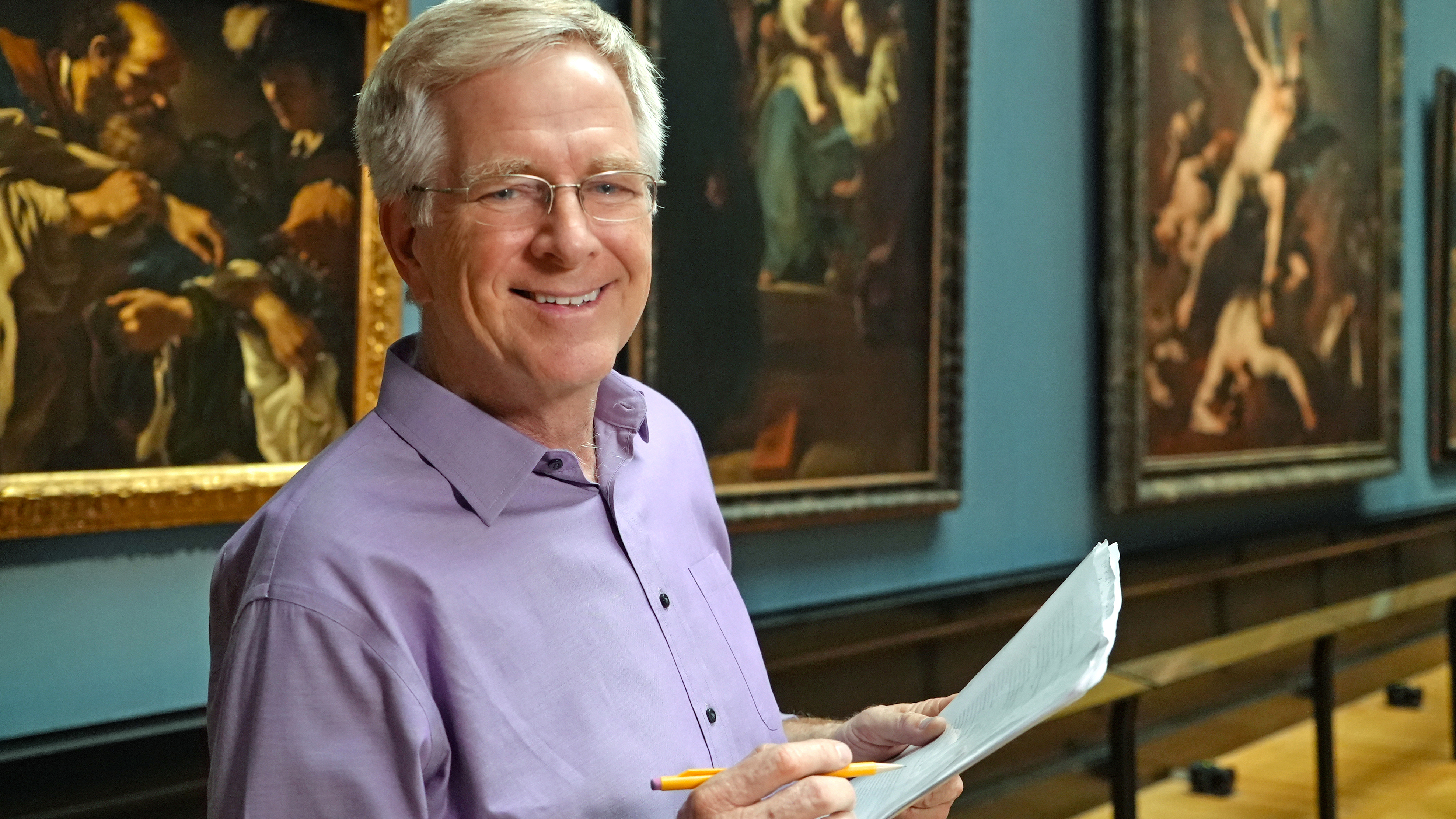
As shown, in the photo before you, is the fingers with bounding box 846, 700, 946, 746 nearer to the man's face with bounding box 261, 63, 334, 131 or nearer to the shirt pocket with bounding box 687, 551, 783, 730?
the shirt pocket with bounding box 687, 551, 783, 730

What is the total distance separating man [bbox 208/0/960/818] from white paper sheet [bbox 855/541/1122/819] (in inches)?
3.5

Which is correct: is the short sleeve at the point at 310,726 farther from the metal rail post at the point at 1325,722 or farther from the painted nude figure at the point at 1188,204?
the painted nude figure at the point at 1188,204

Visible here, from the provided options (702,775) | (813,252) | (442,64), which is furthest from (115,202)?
(813,252)

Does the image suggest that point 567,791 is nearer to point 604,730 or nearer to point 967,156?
point 604,730

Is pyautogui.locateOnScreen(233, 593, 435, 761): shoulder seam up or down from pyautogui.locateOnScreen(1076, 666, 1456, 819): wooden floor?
up

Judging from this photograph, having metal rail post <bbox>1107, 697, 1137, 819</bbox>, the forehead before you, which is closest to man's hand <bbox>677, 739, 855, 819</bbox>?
the forehead

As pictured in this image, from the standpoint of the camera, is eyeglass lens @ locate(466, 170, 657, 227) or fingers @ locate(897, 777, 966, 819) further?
fingers @ locate(897, 777, 966, 819)

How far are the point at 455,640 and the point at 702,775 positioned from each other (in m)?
0.33

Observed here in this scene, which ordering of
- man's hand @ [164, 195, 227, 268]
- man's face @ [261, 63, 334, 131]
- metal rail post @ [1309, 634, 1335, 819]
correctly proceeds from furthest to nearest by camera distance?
metal rail post @ [1309, 634, 1335, 819], man's face @ [261, 63, 334, 131], man's hand @ [164, 195, 227, 268]

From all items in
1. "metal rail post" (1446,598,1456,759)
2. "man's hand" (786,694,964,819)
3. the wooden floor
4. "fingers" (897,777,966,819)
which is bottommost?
the wooden floor

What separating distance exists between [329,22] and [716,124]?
133cm

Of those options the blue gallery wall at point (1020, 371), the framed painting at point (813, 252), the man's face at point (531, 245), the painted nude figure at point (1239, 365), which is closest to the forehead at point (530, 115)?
the man's face at point (531, 245)

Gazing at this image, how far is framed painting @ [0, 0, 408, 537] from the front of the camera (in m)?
2.54

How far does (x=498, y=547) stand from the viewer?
1.63m
